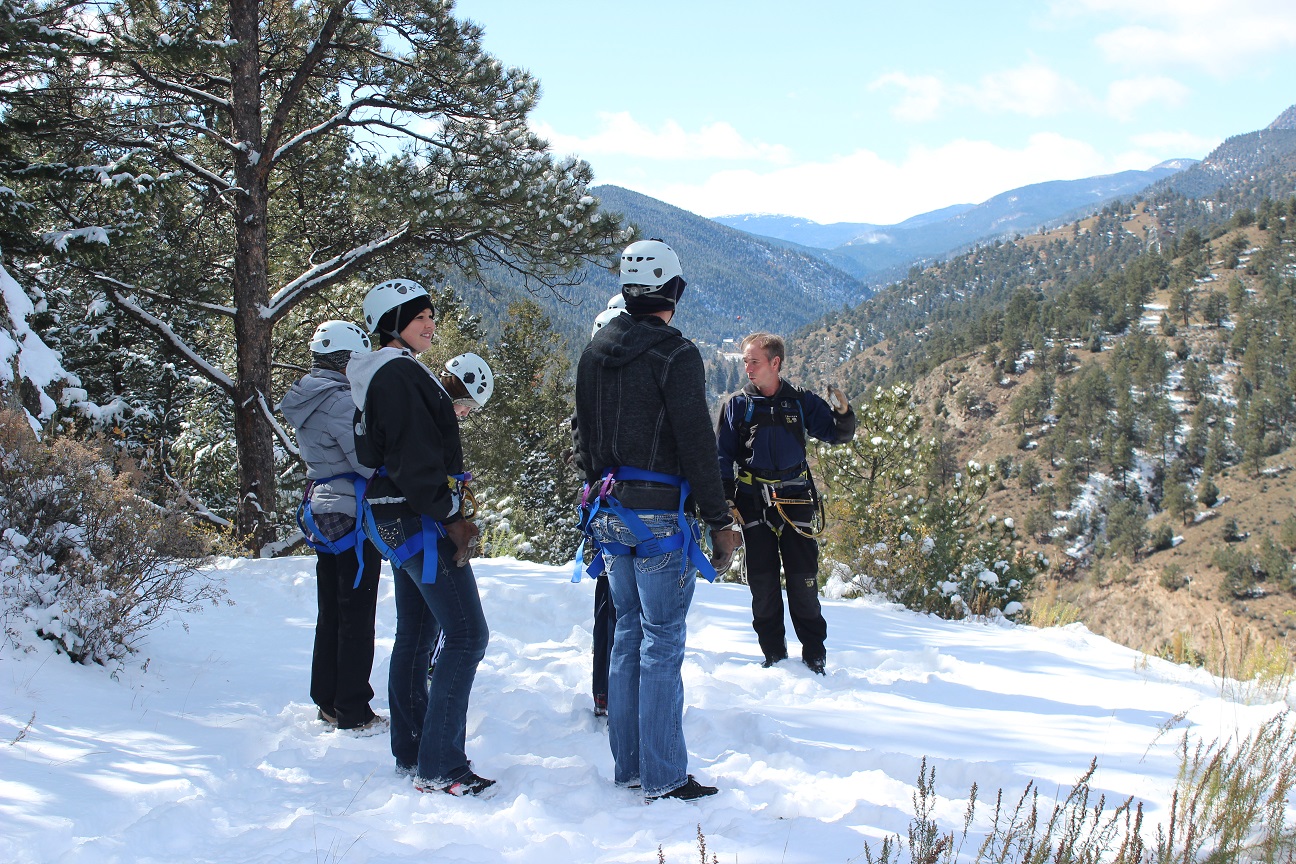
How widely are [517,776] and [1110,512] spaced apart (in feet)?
335

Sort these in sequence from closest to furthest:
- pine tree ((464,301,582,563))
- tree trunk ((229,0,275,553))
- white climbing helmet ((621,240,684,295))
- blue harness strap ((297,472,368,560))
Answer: white climbing helmet ((621,240,684,295))
blue harness strap ((297,472,368,560))
tree trunk ((229,0,275,553))
pine tree ((464,301,582,563))

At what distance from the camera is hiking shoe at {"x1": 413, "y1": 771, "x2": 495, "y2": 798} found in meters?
3.09

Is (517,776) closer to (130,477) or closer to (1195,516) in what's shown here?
(130,477)

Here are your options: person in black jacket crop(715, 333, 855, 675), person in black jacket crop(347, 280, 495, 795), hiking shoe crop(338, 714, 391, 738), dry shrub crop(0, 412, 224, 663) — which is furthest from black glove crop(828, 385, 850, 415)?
dry shrub crop(0, 412, 224, 663)

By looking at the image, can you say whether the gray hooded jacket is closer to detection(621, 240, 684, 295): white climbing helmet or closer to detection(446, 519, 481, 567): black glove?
detection(446, 519, 481, 567): black glove

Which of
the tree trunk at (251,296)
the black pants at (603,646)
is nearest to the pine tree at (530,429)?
the tree trunk at (251,296)

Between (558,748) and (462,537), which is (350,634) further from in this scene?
(462,537)

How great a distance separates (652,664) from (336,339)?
228 centimetres

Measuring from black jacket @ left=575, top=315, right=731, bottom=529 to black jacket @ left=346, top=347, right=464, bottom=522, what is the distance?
59cm

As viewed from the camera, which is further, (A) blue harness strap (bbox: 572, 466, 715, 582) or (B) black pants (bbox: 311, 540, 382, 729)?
(B) black pants (bbox: 311, 540, 382, 729)

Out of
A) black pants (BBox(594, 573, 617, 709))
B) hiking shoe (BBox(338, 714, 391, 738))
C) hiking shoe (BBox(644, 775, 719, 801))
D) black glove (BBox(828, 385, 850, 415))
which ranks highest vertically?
black glove (BBox(828, 385, 850, 415))

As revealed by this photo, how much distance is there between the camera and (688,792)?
9.97 ft

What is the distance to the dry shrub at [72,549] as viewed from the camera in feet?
13.4

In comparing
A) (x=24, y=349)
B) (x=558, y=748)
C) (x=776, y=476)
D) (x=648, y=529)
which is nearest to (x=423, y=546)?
(x=648, y=529)
